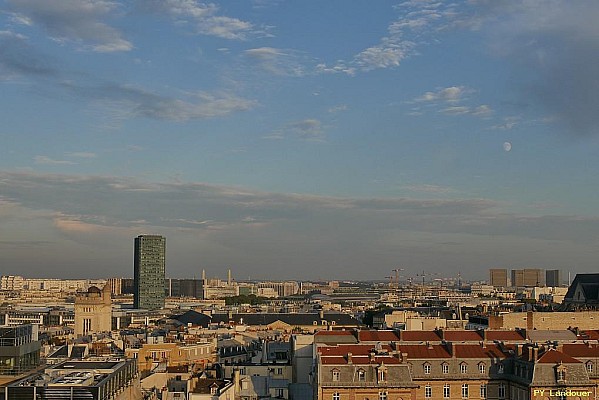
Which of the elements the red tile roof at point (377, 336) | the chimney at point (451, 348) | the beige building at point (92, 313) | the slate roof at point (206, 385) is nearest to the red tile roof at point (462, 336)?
the red tile roof at point (377, 336)

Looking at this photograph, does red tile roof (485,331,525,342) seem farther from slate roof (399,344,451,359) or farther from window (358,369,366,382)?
window (358,369,366,382)

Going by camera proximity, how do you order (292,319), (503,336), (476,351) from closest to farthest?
(476,351)
(503,336)
(292,319)

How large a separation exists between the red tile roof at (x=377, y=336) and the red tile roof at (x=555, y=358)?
18.4 m

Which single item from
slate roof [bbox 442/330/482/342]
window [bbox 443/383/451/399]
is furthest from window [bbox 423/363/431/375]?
slate roof [bbox 442/330/482/342]

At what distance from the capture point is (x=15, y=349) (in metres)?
73.8

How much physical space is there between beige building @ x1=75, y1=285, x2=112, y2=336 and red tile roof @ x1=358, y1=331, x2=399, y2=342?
100753mm

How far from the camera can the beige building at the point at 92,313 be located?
619 ft

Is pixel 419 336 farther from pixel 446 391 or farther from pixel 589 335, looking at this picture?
pixel 589 335

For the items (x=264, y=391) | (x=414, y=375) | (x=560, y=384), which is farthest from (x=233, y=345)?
(x=560, y=384)

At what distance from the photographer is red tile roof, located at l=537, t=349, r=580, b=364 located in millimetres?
77494

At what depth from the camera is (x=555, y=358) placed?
77938 millimetres

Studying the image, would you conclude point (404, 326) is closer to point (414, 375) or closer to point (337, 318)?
point (414, 375)

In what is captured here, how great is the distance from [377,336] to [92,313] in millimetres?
109138

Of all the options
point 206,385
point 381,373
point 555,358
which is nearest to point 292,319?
point 206,385
